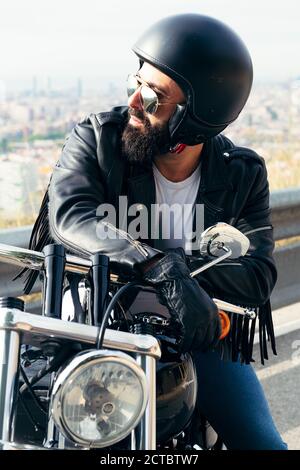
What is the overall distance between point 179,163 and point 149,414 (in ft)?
4.01

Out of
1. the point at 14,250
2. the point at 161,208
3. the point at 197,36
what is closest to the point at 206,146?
the point at 161,208

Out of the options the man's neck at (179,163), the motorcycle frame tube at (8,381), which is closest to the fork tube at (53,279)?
the motorcycle frame tube at (8,381)

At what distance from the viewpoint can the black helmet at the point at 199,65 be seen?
8.96 ft

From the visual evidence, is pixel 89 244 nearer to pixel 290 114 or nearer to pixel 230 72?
pixel 230 72

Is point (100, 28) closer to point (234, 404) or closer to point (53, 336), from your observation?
point (234, 404)

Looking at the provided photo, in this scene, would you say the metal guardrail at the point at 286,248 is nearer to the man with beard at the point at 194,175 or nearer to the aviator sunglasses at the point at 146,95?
the man with beard at the point at 194,175

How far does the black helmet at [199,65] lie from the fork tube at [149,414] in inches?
40.4

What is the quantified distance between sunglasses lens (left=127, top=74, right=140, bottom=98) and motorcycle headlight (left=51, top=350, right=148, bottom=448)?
114 cm

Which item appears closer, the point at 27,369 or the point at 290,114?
the point at 27,369

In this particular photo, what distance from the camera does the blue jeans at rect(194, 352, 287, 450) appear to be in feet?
9.29

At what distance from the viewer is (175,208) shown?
2986mm

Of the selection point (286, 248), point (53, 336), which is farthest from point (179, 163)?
point (286, 248)

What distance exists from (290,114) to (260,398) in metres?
9.85
